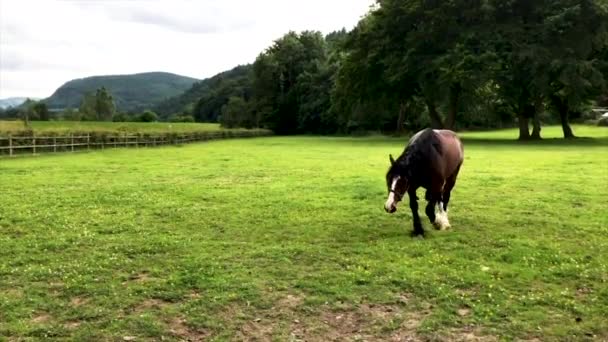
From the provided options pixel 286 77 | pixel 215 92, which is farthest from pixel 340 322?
pixel 215 92

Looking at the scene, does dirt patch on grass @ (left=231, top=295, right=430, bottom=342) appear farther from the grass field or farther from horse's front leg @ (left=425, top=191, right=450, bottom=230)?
horse's front leg @ (left=425, top=191, right=450, bottom=230)

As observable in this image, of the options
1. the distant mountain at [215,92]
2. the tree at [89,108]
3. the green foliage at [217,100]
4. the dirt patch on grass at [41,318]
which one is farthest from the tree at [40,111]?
the dirt patch on grass at [41,318]

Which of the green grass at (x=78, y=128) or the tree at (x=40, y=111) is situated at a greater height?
the tree at (x=40, y=111)

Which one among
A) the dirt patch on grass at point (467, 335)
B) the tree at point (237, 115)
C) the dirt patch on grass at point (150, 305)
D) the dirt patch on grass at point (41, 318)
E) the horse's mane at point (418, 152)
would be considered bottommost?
the dirt patch on grass at point (41, 318)

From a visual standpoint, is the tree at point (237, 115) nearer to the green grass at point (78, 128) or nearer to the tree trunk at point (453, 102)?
the green grass at point (78, 128)

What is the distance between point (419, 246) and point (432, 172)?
146 centimetres

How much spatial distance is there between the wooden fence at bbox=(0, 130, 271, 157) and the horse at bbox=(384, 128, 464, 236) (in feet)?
88.5

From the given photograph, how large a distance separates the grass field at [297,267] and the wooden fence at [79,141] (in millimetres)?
18366

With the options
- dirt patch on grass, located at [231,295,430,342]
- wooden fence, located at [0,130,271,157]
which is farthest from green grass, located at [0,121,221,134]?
dirt patch on grass, located at [231,295,430,342]

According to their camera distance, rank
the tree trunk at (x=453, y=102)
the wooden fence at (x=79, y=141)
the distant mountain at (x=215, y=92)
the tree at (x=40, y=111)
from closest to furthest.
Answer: the wooden fence at (x=79, y=141) < the tree trunk at (x=453, y=102) < the tree at (x=40, y=111) < the distant mountain at (x=215, y=92)

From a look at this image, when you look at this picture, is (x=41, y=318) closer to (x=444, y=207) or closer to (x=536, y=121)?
(x=444, y=207)

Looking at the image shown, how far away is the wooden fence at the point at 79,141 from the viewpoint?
3121 cm

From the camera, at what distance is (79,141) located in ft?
122

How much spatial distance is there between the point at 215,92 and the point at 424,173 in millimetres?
132808
